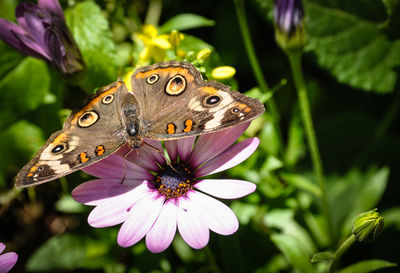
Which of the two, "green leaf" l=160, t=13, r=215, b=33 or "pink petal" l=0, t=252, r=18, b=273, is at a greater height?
"green leaf" l=160, t=13, r=215, b=33

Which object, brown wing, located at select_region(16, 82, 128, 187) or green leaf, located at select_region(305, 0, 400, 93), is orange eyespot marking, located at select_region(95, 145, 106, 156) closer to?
brown wing, located at select_region(16, 82, 128, 187)

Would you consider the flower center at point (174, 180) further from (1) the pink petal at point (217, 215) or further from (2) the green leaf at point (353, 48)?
(2) the green leaf at point (353, 48)

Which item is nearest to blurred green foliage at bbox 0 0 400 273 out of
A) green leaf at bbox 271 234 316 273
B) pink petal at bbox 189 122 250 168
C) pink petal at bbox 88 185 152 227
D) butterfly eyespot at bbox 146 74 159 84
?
green leaf at bbox 271 234 316 273

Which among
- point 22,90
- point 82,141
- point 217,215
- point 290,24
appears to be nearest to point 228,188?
point 217,215

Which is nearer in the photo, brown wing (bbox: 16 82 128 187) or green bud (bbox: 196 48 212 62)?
brown wing (bbox: 16 82 128 187)

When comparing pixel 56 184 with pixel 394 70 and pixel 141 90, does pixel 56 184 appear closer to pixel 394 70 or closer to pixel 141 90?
pixel 141 90

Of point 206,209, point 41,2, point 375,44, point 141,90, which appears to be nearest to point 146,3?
point 41,2

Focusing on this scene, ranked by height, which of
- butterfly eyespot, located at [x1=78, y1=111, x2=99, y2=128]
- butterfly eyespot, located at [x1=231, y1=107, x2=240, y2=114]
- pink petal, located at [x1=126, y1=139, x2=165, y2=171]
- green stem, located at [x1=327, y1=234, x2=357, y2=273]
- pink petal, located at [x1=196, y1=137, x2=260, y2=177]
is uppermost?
butterfly eyespot, located at [x1=231, y1=107, x2=240, y2=114]
